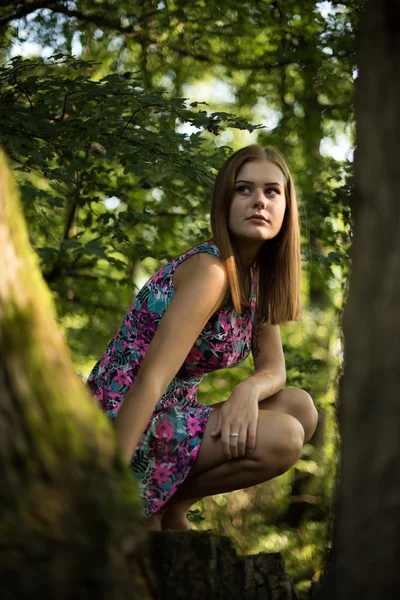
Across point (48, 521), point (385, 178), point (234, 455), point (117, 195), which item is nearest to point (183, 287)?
point (234, 455)

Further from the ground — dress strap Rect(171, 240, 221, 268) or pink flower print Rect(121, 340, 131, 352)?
dress strap Rect(171, 240, 221, 268)

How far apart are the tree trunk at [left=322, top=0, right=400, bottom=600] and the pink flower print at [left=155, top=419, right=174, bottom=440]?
1108mm

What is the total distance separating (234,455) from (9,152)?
2018mm

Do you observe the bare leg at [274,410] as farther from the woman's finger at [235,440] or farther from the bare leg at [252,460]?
the woman's finger at [235,440]

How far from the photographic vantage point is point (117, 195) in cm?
430

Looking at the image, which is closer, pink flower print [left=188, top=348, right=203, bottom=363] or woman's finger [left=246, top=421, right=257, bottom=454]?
woman's finger [left=246, top=421, right=257, bottom=454]

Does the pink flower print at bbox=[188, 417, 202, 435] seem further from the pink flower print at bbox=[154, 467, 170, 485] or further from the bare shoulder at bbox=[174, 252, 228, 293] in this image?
the bare shoulder at bbox=[174, 252, 228, 293]

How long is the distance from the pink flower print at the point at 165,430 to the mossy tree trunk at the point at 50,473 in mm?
1137

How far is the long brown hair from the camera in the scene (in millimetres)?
2836

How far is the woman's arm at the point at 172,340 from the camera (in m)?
2.28

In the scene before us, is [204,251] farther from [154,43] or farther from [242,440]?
[154,43]

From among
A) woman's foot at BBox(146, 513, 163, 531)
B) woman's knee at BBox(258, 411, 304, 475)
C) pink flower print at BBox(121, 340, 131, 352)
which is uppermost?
pink flower print at BBox(121, 340, 131, 352)

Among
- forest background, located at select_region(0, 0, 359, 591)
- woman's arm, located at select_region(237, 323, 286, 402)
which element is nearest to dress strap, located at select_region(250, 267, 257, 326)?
woman's arm, located at select_region(237, 323, 286, 402)

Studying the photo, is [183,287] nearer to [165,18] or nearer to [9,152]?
[9,152]
